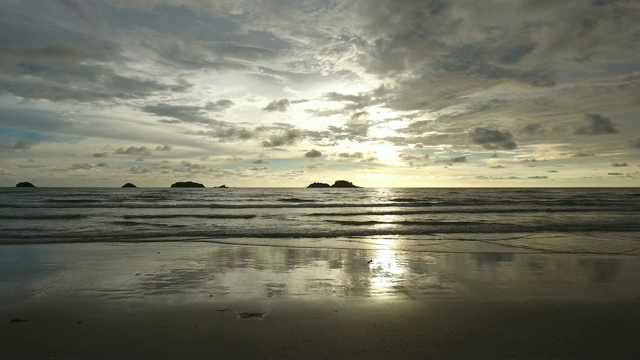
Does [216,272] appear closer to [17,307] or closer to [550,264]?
[17,307]

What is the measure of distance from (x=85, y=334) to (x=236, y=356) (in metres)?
2.79

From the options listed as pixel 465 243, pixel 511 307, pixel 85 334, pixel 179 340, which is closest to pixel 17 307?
pixel 85 334

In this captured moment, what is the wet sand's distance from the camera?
5.68 meters

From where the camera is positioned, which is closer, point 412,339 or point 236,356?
point 236,356

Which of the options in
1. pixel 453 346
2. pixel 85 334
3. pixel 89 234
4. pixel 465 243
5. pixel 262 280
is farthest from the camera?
pixel 89 234

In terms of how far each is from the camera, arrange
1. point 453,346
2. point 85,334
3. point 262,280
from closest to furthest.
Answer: point 453,346 < point 85,334 < point 262,280

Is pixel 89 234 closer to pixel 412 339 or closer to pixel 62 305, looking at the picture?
pixel 62 305

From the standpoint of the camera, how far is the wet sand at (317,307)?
5680mm

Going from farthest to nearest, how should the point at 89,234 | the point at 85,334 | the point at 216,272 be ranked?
the point at 89,234
the point at 216,272
the point at 85,334

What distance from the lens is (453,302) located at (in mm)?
7922

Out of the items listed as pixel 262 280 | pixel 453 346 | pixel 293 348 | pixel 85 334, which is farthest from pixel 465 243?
pixel 85 334

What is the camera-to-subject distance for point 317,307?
7.52 metres

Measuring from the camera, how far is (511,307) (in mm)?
7625

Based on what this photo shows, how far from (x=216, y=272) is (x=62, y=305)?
374 centimetres
